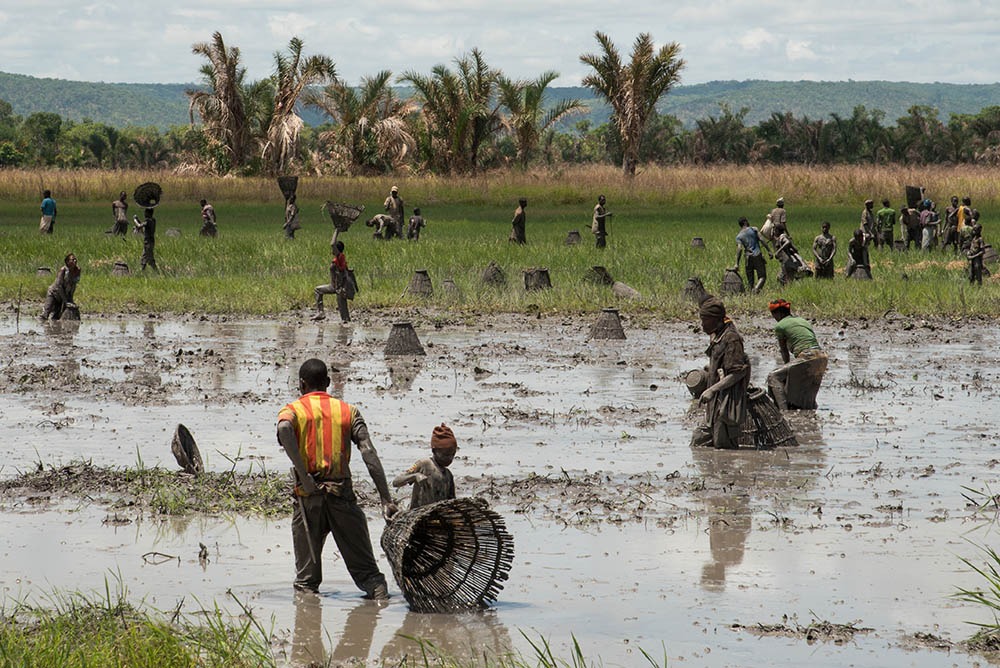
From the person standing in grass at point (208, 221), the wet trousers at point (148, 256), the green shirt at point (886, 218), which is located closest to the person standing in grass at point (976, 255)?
the green shirt at point (886, 218)

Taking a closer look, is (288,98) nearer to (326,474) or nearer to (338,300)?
(338,300)

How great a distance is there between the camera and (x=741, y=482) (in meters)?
10.9

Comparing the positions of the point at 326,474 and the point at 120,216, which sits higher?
the point at 120,216

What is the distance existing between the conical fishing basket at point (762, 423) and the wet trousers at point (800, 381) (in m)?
1.76

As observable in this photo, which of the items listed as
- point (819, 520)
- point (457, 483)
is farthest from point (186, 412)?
point (819, 520)

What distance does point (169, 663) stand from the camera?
6.18 metres

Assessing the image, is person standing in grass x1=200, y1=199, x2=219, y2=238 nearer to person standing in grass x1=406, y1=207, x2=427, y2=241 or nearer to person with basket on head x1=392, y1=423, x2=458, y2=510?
person standing in grass x1=406, y1=207, x2=427, y2=241

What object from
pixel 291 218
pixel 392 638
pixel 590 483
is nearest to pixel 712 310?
pixel 590 483

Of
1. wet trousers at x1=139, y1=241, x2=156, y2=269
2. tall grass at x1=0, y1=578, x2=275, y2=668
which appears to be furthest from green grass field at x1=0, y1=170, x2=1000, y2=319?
tall grass at x1=0, y1=578, x2=275, y2=668

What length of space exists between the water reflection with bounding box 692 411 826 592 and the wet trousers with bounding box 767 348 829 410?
1.77 ft

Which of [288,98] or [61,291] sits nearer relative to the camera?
[61,291]

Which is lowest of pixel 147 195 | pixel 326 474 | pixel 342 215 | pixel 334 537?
pixel 334 537

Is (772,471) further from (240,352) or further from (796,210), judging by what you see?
(796,210)

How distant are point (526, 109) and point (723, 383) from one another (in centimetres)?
4743
